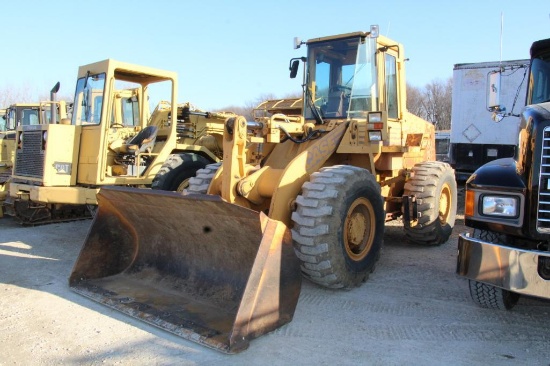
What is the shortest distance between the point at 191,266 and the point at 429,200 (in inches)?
141

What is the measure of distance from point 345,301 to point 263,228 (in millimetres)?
1443

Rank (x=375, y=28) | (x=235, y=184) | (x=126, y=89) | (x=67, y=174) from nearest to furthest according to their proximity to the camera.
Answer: (x=235, y=184), (x=375, y=28), (x=67, y=174), (x=126, y=89)

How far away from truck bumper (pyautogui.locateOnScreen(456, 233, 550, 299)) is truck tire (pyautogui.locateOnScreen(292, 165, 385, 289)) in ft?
4.36

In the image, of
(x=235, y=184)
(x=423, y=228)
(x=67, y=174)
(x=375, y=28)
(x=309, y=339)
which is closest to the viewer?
(x=309, y=339)

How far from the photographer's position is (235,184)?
17.3ft

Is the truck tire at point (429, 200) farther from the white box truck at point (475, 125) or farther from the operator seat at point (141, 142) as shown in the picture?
the white box truck at point (475, 125)

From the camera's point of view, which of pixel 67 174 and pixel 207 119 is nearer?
pixel 67 174

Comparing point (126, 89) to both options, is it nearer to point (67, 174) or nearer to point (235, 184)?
point (67, 174)

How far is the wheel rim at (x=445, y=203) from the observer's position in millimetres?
7559

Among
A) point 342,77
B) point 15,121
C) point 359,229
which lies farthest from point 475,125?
point 15,121

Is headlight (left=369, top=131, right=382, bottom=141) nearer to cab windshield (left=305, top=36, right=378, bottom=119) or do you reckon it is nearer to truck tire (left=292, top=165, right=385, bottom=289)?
cab windshield (left=305, top=36, right=378, bottom=119)

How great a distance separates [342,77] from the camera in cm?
652

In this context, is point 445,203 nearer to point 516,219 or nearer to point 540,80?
point 540,80

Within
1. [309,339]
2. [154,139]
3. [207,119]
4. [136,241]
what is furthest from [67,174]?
[309,339]
